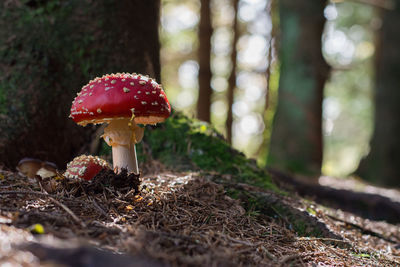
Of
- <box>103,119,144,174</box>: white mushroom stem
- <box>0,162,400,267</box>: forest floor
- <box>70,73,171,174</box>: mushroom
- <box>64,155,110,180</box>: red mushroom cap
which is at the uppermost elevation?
<box>70,73,171,174</box>: mushroom

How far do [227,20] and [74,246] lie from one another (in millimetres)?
12784

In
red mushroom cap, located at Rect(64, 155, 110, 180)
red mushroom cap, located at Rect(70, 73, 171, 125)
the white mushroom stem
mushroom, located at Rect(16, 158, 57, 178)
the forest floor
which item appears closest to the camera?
the forest floor

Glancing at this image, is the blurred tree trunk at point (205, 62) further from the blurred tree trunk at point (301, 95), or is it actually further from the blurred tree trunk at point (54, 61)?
the blurred tree trunk at point (54, 61)

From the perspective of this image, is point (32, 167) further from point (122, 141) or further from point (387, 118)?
point (387, 118)

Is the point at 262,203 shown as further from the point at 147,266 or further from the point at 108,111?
the point at 147,266

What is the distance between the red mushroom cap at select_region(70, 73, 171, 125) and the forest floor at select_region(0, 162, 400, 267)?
494mm

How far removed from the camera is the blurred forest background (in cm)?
333

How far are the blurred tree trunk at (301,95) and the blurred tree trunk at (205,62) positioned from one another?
7.93ft

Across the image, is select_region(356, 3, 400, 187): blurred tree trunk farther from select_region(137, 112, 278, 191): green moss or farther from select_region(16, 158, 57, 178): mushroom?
select_region(16, 158, 57, 178): mushroom

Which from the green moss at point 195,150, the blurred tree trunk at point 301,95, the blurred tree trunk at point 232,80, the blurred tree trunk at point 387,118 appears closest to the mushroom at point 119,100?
the green moss at point 195,150

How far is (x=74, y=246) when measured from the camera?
115 centimetres

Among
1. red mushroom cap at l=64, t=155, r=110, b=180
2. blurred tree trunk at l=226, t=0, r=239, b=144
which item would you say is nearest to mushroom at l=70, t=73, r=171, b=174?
red mushroom cap at l=64, t=155, r=110, b=180

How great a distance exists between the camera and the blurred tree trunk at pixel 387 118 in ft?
25.4

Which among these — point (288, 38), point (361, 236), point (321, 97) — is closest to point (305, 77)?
point (321, 97)
